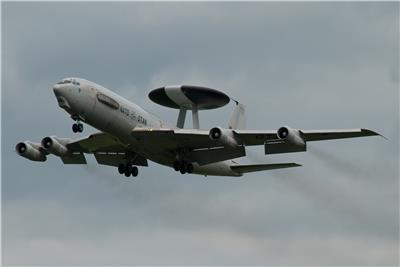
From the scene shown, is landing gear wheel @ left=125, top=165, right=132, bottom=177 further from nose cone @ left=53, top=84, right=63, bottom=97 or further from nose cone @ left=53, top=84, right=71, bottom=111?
nose cone @ left=53, top=84, right=63, bottom=97

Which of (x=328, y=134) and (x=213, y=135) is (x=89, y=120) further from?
(x=328, y=134)

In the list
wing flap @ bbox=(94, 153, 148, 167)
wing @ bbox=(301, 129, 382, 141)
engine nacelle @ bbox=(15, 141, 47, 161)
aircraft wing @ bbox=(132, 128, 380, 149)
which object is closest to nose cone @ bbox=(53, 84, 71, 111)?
aircraft wing @ bbox=(132, 128, 380, 149)

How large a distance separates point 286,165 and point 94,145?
1566 cm

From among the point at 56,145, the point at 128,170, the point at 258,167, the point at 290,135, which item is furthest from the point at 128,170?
the point at 290,135

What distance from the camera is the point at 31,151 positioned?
80062mm

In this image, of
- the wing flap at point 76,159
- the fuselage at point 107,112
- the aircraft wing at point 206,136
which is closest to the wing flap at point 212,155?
the aircraft wing at point 206,136

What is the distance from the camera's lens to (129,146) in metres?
75.5

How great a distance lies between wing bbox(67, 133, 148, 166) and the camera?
255ft

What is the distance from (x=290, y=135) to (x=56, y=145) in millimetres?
20859

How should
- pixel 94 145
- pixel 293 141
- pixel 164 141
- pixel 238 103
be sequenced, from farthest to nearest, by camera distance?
pixel 238 103, pixel 94 145, pixel 164 141, pixel 293 141

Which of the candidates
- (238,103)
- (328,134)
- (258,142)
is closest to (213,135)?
(258,142)

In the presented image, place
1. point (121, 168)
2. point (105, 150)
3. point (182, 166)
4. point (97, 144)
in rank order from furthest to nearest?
point (105, 150) → point (97, 144) → point (121, 168) → point (182, 166)

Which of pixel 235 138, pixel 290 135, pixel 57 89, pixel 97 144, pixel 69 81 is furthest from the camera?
pixel 97 144

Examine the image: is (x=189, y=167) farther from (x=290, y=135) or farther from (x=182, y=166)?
(x=290, y=135)
